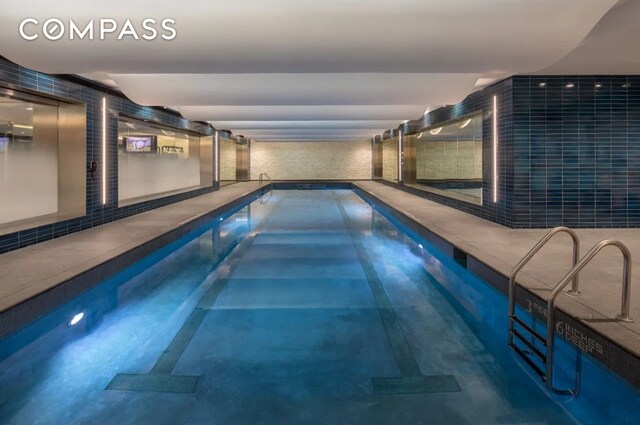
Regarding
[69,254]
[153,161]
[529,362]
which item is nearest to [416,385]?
[529,362]

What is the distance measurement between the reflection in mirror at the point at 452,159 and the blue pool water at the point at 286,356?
5311 mm

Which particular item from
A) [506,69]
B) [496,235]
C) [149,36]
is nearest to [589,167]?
[496,235]

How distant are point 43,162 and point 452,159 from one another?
11.6 meters

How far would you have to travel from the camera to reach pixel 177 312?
4684mm

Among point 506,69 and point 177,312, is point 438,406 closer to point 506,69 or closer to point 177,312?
point 177,312

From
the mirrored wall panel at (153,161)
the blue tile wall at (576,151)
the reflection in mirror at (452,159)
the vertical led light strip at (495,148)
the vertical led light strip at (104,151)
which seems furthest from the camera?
the reflection in mirror at (452,159)

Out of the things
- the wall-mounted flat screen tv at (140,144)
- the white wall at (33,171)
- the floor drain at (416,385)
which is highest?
the wall-mounted flat screen tv at (140,144)

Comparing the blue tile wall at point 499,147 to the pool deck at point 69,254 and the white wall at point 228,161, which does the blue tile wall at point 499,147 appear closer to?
the pool deck at point 69,254

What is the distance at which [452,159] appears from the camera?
15.3 m

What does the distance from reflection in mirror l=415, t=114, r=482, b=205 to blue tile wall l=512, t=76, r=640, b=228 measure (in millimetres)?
2058

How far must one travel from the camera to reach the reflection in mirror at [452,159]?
11.7m

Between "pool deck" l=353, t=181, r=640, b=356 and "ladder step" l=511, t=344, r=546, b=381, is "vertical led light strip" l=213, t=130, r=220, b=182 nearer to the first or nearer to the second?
"pool deck" l=353, t=181, r=640, b=356

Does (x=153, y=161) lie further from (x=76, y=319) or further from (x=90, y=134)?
(x=76, y=319)

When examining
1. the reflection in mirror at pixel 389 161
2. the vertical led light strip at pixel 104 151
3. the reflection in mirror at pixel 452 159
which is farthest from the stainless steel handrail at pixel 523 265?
the reflection in mirror at pixel 389 161
